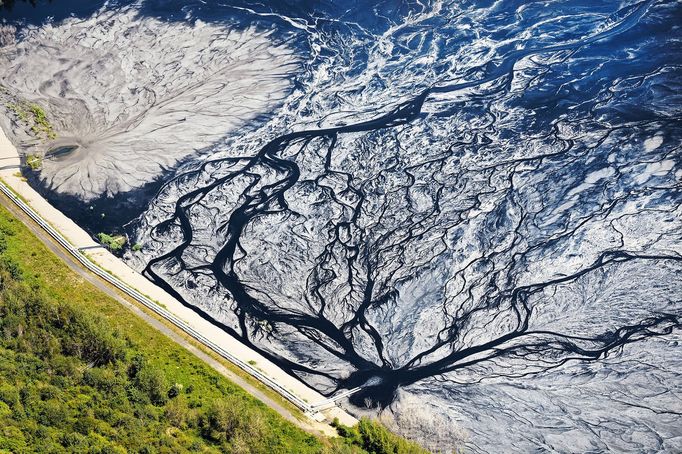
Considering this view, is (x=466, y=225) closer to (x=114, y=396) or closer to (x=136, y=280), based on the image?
(x=136, y=280)

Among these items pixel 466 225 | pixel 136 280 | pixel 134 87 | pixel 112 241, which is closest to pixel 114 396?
pixel 136 280

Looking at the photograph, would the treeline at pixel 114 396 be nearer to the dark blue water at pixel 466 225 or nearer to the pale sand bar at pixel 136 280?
the pale sand bar at pixel 136 280

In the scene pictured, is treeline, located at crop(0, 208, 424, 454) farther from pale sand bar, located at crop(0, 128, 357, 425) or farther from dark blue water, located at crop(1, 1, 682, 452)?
dark blue water, located at crop(1, 1, 682, 452)

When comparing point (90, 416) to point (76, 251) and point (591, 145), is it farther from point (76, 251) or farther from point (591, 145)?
point (591, 145)

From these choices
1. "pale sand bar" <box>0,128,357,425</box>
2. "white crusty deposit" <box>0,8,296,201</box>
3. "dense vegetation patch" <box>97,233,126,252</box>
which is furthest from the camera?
"white crusty deposit" <box>0,8,296,201</box>

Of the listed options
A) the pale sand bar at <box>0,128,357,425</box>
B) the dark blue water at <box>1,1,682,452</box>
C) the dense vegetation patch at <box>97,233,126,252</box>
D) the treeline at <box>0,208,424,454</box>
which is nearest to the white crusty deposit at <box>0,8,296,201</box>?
the pale sand bar at <box>0,128,357,425</box>

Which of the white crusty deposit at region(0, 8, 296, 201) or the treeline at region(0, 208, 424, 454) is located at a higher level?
the white crusty deposit at region(0, 8, 296, 201)

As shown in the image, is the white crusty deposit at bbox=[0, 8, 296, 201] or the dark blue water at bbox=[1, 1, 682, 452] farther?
the white crusty deposit at bbox=[0, 8, 296, 201]

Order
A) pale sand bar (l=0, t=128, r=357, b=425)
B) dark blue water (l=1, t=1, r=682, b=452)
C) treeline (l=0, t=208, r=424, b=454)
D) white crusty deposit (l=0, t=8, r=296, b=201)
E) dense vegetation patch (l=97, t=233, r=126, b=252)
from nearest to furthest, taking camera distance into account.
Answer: treeline (l=0, t=208, r=424, b=454), dark blue water (l=1, t=1, r=682, b=452), pale sand bar (l=0, t=128, r=357, b=425), dense vegetation patch (l=97, t=233, r=126, b=252), white crusty deposit (l=0, t=8, r=296, b=201)
